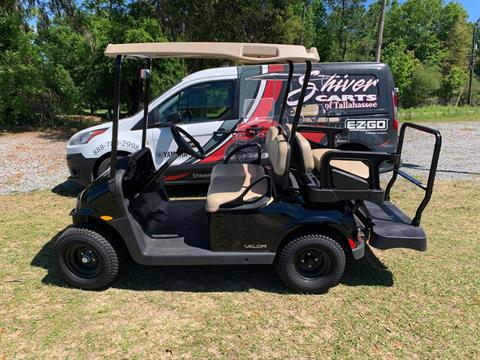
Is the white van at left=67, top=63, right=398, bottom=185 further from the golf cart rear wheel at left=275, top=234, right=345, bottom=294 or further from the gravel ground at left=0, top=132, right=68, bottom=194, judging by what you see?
the golf cart rear wheel at left=275, top=234, right=345, bottom=294

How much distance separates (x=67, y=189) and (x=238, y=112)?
2.99 m

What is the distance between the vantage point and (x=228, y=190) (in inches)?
125

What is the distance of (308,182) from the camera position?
3.01 metres

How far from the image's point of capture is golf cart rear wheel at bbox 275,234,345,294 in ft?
9.73

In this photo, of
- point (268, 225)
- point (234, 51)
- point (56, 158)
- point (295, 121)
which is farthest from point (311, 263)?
point (56, 158)

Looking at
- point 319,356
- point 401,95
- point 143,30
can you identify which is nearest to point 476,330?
point 319,356

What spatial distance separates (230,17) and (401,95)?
91.8 ft

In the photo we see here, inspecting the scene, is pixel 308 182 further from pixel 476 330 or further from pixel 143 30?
pixel 143 30

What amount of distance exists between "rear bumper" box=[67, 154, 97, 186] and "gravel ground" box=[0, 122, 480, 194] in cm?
116

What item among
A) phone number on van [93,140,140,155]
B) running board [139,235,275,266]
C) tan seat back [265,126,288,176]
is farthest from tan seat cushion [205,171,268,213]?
phone number on van [93,140,140,155]

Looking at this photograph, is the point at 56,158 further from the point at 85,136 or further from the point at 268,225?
the point at 268,225

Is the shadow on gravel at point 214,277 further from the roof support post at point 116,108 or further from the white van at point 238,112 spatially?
the white van at point 238,112

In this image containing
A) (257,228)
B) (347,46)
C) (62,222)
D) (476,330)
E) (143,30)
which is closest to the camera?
(476,330)

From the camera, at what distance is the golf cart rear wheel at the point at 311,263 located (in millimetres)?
2967
